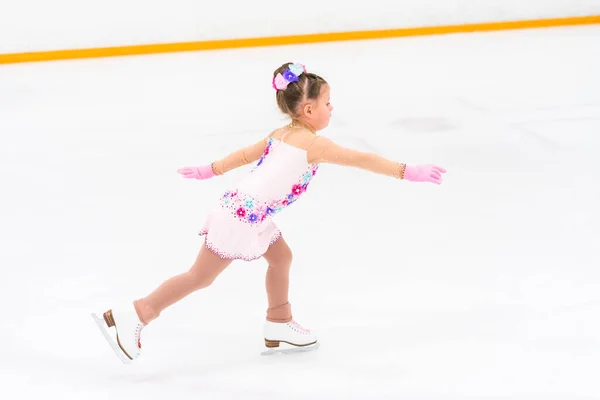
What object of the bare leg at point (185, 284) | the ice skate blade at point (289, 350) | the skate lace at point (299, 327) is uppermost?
the bare leg at point (185, 284)

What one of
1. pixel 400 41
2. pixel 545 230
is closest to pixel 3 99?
pixel 400 41

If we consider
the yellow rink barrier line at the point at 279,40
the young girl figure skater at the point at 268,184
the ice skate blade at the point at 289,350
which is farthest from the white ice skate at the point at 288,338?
the yellow rink barrier line at the point at 279,40

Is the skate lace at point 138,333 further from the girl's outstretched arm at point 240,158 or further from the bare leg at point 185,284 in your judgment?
the girl's outstretched arm at point 240,158

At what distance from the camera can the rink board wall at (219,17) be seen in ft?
25.6

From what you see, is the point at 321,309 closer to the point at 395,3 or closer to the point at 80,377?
the point at 80,377

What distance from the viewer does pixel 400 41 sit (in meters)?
8.25

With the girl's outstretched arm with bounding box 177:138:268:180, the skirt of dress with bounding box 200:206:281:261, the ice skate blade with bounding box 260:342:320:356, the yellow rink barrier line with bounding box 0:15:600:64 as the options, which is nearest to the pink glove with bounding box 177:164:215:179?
the girl's outstretched arm with bounding box 177:138:268:180

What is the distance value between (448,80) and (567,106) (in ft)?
3.64

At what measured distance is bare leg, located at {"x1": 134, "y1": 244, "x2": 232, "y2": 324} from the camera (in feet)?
7.61

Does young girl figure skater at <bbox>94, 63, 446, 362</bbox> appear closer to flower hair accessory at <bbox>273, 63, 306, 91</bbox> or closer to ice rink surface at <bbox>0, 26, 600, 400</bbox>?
flower hair accessory at <bbox>273, 63, 306, 91</bbox>

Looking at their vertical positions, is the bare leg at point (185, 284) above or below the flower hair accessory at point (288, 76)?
below

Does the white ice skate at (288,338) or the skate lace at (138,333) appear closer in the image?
the skate lace at (138,333)

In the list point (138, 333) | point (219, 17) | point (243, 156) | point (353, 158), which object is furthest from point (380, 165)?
point (219, 17)

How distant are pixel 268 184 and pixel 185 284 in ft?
1.12
